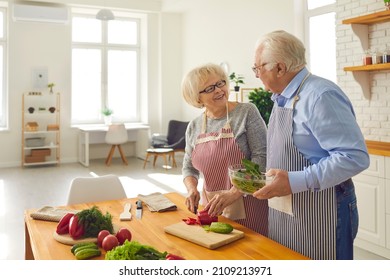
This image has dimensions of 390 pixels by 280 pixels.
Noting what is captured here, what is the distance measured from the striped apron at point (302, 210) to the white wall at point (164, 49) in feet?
14.1

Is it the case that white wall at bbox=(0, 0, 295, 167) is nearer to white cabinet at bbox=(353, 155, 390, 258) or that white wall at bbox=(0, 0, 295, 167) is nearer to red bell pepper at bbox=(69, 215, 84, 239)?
→ white cabinet at bbox=(353, 155, 390, 258)

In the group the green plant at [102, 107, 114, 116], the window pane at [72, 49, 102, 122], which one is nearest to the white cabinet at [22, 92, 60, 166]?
the window pane at [72, 49, 102, 122]

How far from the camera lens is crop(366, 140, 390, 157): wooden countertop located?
10.3 ft

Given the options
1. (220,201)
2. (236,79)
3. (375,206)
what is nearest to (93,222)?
(220,201)

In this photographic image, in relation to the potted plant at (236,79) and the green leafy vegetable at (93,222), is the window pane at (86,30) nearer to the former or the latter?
the potted plant at (236,79)

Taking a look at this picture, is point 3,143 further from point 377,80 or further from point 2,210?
point 377,80

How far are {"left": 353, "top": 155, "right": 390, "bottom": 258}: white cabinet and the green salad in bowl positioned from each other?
2066 mm

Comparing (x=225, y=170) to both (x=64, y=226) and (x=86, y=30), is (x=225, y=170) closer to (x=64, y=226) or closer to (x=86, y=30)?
(x=64, y=226)

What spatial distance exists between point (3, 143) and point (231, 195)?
714 cm

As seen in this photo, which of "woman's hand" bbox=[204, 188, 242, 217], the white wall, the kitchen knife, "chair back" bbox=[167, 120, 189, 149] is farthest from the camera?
"chair back" bbox=[167, 120, 189, 149]

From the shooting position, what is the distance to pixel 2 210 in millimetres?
4660

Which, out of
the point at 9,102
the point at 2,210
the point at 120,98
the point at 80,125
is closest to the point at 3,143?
the point at 9,102

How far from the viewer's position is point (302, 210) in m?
1.58

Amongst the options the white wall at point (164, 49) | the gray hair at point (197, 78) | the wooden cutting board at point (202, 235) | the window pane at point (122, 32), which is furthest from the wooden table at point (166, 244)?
the window pane at point (122, 32)
